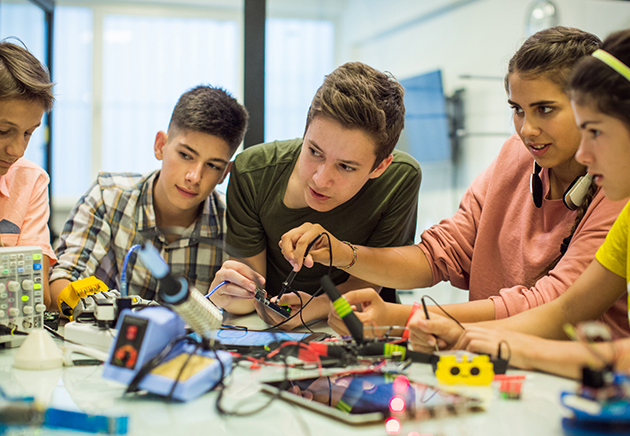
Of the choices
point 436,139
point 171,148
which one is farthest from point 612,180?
point 436,139

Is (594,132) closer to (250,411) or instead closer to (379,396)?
(379,396)

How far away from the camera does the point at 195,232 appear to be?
1.72m

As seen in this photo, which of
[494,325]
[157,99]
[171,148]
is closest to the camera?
[494,325]

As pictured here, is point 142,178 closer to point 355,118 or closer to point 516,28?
point 355,118

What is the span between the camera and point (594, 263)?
997mm

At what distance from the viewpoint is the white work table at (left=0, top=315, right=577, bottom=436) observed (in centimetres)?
62

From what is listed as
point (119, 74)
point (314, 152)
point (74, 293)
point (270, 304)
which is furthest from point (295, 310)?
point (119, 74)

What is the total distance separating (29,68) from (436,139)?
2484mm

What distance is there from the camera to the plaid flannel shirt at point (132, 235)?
5.42 ft

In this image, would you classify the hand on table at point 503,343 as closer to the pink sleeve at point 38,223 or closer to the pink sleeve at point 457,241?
the pink sleeve at point 457,241

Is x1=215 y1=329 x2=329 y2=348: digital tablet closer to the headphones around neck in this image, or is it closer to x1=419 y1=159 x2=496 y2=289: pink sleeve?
x1=419 y1=159 x2=496 y2=289: pink sleeve

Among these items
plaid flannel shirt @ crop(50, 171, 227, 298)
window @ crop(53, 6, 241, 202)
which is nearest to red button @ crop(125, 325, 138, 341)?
plaid flannel shirt @ crop(50, 171, 227, 298)

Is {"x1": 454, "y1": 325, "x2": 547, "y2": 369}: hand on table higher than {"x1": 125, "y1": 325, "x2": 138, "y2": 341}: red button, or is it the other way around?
{"x1": 125, "y1": 325, "x2": 138, "y2": 341}: red button

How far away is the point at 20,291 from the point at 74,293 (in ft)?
0.55
